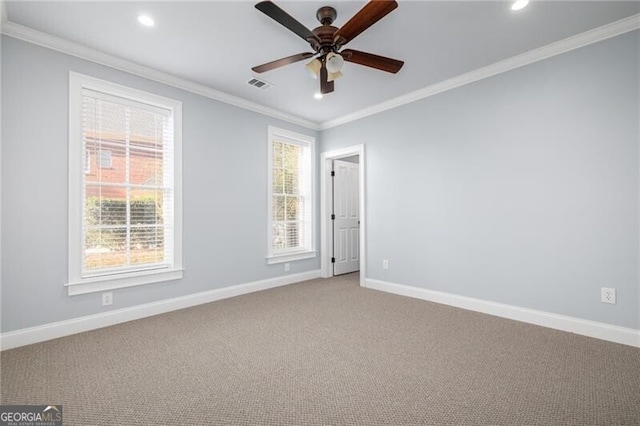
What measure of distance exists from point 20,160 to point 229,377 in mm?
2587

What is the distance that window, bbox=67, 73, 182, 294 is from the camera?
2.84 m

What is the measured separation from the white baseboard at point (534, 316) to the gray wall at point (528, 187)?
0.23 ft

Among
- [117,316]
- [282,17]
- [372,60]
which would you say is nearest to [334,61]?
[372,60]

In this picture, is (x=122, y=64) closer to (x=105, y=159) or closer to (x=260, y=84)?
(x=105, y=159)

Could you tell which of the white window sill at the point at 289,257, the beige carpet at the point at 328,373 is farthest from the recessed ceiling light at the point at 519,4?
the white window sill at the point at 289,257

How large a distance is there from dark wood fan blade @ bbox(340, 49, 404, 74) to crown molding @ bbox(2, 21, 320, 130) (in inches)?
82.3

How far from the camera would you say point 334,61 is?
234 cm

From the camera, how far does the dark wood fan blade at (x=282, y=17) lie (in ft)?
6.11

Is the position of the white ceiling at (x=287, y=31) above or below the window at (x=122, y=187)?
above

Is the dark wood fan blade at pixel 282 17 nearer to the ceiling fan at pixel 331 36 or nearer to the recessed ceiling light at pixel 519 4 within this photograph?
the ceiling fan at pixel 331 36

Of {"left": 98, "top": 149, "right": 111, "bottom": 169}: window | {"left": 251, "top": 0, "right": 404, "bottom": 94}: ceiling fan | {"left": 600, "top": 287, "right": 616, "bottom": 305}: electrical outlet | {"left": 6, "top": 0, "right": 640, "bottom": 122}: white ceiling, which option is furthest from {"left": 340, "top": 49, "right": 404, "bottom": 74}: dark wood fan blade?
{"left": 600, "top": 287, "right": 616, "bottom": 305}: electrical outlet

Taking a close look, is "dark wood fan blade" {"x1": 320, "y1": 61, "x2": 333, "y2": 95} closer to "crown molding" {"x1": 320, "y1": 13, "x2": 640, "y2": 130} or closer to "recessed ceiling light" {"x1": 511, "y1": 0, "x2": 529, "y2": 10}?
"recessed ceiling light" {"x1": 511, "y1": 0, "x2": 529, "y2": 10}

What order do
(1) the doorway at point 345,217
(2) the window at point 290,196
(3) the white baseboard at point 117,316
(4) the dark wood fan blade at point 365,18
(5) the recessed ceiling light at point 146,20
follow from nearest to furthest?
(4) the dark wood fan blade at point 365,18
(5) the recessed ceiling light at point 146,20
(3) the white baseboard at point 117,316
(2) the window at point 290,196
(1) the doorway at point 345,217

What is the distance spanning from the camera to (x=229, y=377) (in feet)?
6.64
